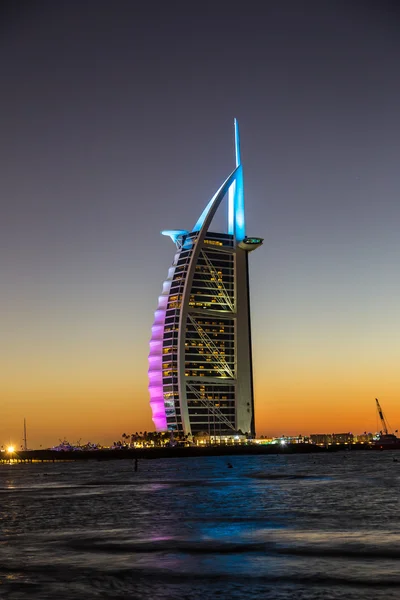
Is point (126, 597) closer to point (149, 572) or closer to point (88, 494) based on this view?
point (149, 572)

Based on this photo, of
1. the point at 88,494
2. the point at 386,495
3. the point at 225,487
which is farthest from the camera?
the point at 225,487

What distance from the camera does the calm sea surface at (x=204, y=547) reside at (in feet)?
99.3

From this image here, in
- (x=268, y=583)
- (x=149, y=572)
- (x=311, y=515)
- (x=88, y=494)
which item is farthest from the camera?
(x=88, y=494)

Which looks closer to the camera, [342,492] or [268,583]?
[268,583]

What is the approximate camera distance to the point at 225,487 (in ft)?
288

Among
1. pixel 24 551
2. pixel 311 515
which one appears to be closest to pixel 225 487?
pixel 311 515

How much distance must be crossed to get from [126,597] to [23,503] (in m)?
46.0

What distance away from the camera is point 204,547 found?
40.8m

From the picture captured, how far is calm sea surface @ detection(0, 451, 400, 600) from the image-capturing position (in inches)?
1192

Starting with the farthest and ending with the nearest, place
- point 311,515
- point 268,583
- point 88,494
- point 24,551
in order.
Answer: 1. point 88,494
2. point 311,515
3. point 24,551
4. point 268,583

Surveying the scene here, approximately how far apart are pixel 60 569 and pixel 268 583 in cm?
926

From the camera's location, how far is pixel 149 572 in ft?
111

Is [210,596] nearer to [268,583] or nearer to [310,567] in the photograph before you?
[268,583]

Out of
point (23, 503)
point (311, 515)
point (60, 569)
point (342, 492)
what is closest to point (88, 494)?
point (23, 503)
